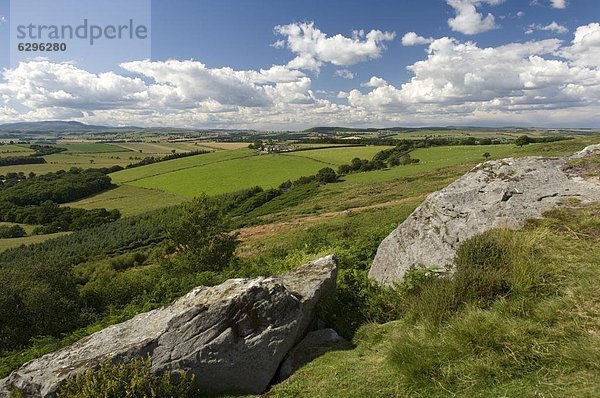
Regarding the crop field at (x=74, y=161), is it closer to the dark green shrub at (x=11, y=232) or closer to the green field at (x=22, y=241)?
the dark green shrub at (x=11, y=232)

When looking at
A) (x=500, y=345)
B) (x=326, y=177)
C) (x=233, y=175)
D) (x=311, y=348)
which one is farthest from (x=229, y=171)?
(x=500, y=345)

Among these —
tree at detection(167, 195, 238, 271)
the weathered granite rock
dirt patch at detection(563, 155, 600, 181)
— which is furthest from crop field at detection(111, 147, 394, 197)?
the weathered granite rock

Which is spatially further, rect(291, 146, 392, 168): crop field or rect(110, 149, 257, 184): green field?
rect(110, 149, 257, 184): green field

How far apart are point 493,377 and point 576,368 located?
1130 mm

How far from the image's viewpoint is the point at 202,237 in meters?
27.8

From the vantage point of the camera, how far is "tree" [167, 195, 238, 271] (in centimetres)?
2616

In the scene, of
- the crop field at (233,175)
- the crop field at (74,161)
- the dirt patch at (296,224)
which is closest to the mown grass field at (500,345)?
the dirt patch at (296,224)

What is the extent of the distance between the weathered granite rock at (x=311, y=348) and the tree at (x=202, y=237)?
58.6 feet

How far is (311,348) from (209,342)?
2.40m

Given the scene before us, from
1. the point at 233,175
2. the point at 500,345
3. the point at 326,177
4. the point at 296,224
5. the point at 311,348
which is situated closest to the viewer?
the point at 500,345

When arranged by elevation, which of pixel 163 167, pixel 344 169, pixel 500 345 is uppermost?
pixel 344 169

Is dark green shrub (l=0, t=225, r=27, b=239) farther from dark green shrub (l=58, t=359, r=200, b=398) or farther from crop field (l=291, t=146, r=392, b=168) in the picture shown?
dark green shrub (l=58, t=359, r=200, b=398)

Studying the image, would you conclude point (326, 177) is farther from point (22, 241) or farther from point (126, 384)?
point (126, 384)

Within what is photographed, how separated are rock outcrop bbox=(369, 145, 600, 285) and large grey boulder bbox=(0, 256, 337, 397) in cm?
433
